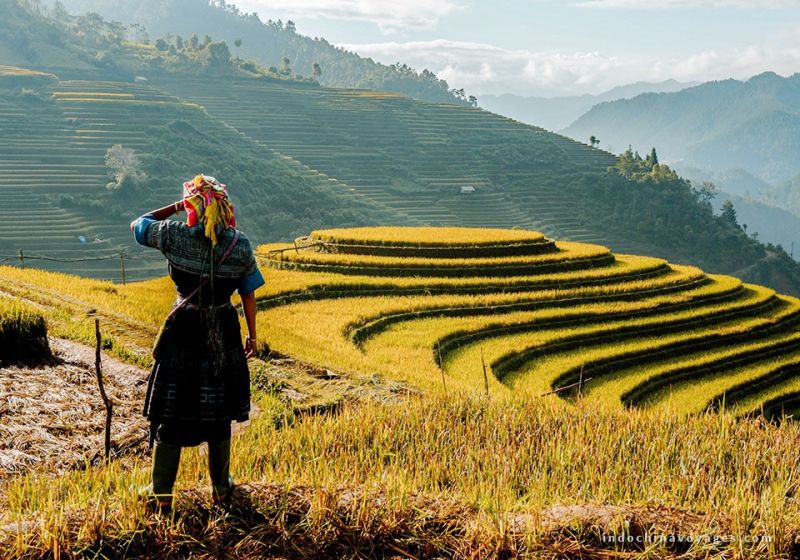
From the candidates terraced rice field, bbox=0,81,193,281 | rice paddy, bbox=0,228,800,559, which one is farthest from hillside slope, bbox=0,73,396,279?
rice paddy, bbox=0,228,800,559

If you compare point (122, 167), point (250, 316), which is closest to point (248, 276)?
point (250, 316)

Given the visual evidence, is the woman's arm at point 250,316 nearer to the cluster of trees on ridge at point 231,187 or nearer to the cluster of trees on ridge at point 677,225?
the cluster of trees on ridge at point 231,187

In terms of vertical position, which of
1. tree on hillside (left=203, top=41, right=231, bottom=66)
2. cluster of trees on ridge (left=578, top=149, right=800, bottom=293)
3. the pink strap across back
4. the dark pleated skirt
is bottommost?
cluster of trees on ridge (left=578, top=149, right=800, bottom=293)

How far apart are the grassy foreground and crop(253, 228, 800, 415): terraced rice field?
168 inches

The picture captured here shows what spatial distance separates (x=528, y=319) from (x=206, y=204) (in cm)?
1404

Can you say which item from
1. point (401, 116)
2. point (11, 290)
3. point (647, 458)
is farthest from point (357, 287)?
point (401, 116)

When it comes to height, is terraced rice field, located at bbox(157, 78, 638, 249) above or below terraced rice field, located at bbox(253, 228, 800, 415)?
above

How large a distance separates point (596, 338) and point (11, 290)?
11730 millimetres

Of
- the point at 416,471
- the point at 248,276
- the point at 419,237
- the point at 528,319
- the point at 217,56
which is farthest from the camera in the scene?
the point at 217,56

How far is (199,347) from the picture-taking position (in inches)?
152

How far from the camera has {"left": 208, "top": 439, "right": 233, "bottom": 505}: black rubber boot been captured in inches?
151

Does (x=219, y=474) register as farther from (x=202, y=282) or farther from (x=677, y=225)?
(x=677, y=225)

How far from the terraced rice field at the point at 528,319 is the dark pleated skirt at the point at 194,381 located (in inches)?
211

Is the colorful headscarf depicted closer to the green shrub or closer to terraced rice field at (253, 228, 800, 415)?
the green shrub
